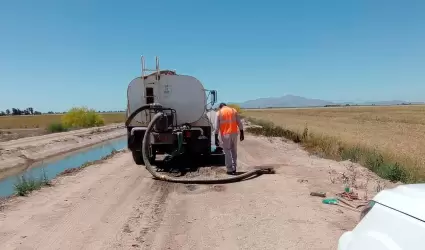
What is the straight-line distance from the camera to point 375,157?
12.4 m

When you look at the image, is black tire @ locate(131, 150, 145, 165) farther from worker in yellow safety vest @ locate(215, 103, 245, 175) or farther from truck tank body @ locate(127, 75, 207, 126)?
worker in yellow safety vest @ locate(215, 103, 245, 175)

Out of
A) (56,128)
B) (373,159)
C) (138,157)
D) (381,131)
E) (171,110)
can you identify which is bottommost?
(381,131)

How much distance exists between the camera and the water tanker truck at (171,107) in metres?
11.6

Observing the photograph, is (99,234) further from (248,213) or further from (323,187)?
(323,187)

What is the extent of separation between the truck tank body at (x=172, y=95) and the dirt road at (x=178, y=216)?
8.99ft

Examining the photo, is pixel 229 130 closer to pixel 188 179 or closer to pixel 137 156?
pixel 188 179

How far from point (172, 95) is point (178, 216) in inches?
232

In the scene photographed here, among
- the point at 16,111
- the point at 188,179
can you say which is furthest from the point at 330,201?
the point at 16,111

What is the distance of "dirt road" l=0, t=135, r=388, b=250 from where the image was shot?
528cm

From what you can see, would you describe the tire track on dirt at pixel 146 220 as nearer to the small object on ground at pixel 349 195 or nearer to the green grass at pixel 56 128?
the small object on ground at pixel 349 195

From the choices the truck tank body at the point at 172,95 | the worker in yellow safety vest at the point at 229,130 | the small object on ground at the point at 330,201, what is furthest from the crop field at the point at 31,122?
the small object on ground at the point at 330,201

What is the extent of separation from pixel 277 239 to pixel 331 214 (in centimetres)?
155

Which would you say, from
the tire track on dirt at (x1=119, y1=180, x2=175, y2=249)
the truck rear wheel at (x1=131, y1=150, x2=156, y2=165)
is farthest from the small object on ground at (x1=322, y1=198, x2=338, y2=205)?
the truck rear wheel at (x1=131, y1=150, x2=156, y2=165)

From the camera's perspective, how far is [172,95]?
467 inches
